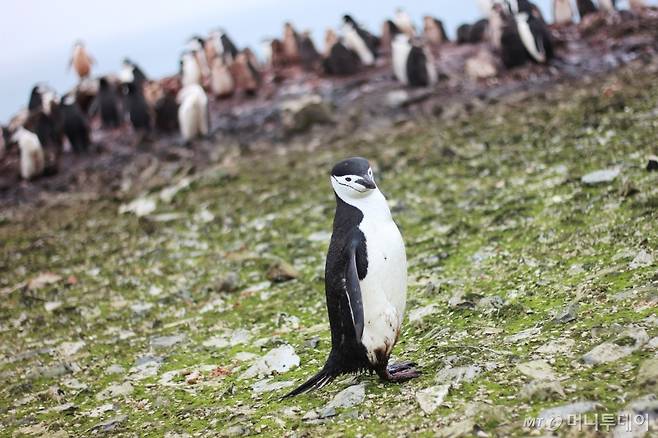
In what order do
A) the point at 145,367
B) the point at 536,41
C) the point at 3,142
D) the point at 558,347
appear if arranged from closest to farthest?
the point at 558,347 < the point at 145,367 < the point at 536,41 < the point at 3,142

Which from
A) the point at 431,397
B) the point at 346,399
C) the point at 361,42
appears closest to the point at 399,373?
the point at 346,399

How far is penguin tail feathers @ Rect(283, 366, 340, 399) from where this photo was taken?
4.29 metres

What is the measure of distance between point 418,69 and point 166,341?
981cm

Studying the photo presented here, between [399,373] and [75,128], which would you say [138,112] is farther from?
[399,373]

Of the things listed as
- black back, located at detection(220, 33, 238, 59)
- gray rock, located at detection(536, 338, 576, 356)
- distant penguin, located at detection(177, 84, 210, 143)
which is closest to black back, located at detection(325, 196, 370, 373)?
gray rock, located at detection(536, 338, 576, 356)

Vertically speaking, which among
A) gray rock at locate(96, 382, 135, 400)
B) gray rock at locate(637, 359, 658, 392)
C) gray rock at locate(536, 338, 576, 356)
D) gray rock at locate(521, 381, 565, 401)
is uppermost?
gray rock at locate(637, 359, 658, 392)

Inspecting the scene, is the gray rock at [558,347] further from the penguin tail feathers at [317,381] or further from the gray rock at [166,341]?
the gray rock at [166,341]

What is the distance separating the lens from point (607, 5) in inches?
661

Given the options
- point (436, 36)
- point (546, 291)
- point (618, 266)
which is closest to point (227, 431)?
point (546, 291)

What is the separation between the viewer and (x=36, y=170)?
15.2 metres

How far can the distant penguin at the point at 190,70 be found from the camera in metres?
18.8

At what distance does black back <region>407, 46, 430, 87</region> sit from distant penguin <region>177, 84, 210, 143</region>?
13.7 feet

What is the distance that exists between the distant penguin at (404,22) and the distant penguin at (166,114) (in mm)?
6717

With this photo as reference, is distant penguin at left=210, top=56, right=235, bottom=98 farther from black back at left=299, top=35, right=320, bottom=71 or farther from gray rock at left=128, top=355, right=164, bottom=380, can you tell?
gray rock at left=128, top=355, right=164, bottom=380
